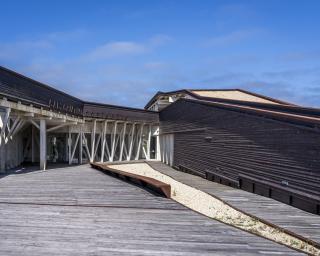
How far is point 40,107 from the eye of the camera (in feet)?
53.2

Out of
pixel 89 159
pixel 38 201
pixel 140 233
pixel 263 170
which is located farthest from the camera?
pixel 89 159

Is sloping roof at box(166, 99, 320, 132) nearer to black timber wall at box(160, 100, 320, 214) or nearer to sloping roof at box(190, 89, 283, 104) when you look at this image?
black timber wall at box(160, 100, 320, 214)

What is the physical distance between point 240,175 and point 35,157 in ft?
49.4

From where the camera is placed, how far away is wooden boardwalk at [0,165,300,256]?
5.19 m

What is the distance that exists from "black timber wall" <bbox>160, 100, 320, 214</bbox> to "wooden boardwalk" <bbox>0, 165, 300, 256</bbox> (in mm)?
3543

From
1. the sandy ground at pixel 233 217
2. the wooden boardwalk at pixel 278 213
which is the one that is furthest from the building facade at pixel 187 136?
the sandy ground at pixel 233 217

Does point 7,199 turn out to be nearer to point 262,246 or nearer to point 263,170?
point 262,246

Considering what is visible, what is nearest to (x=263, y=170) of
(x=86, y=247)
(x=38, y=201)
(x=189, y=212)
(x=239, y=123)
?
(x=239, y=123)

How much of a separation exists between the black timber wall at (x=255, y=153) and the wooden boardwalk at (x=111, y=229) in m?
3.54

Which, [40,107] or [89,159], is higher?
[40,107]

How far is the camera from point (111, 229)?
6293 mm

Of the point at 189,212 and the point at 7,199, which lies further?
the point at 7,199

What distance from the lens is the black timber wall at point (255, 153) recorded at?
932 centimetres

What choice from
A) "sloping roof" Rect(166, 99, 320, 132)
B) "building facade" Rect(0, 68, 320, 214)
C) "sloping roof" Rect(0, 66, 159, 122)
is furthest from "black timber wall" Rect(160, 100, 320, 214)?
"sloping roof" Rect(0, 66, 159, 122)
